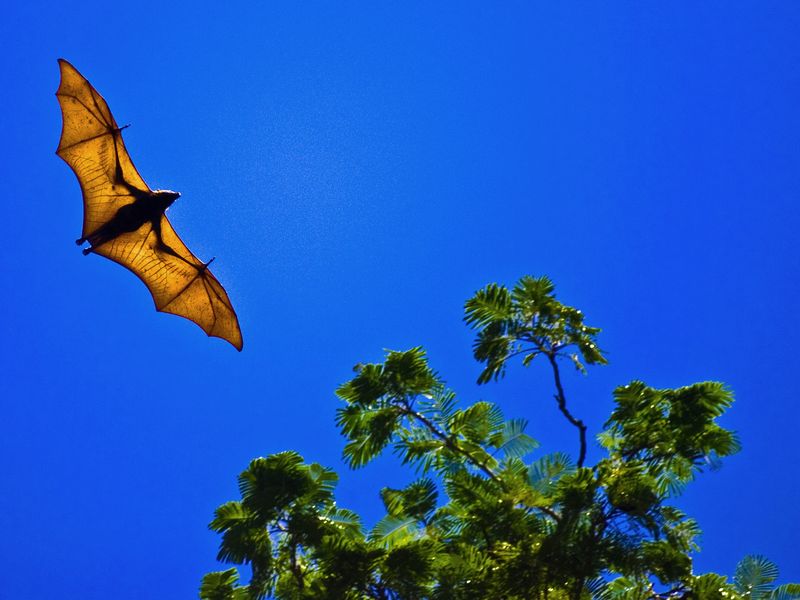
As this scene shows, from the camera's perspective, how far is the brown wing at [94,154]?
10.2 metres

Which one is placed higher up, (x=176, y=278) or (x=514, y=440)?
(x=176, y=278)

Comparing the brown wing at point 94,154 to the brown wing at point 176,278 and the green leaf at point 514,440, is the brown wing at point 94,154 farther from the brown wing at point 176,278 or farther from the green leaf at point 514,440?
the green leaf at point 514,440

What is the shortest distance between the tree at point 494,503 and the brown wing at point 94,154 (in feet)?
19.5

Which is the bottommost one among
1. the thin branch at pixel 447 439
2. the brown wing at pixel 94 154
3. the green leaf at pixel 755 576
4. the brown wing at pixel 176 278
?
the green leaf at pixel 755 576

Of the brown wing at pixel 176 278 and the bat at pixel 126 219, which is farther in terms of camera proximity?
the brown wing at pixel 176 278

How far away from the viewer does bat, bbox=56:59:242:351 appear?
33.8 ft

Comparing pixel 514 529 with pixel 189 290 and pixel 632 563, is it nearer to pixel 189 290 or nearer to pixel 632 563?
pixel 632 563

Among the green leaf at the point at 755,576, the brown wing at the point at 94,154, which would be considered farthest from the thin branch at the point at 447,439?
the brown wing at the point at 94,154

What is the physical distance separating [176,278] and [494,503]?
762 centimetres

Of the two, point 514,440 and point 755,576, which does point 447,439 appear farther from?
point 755,576

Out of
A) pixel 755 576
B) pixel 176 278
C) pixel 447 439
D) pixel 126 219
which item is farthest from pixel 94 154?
pixel 755 576

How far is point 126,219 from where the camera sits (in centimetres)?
1101

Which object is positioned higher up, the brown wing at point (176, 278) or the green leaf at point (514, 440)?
the brown wing at point (176, 278)

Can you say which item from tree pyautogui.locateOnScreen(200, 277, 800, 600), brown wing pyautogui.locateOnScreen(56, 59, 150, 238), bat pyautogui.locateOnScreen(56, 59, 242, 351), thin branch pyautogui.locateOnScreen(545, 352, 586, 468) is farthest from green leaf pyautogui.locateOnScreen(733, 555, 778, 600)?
brown wing pyautogui.locateOnScreen(56, 59, 150, 238)
